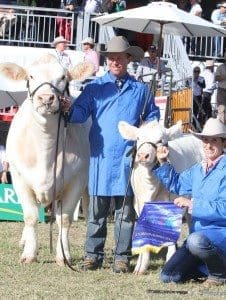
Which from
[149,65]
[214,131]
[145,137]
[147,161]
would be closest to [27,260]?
[147,161]

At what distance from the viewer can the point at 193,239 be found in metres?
7.57

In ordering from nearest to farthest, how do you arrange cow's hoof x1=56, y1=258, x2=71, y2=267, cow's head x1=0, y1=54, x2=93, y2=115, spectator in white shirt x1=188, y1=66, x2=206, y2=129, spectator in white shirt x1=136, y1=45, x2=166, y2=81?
cow's head x1=0, y1=54, x2=93, y2=115 < cow's hoof x1=56, y1=258, x2=71, y2=267 < spectator in white shirt x1=136, y1=45, x2=166, y2=81 < spectator in white shirt x1=188, y1=66, x2=206, y2=129

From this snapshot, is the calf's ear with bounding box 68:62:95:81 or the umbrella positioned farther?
the umbrella

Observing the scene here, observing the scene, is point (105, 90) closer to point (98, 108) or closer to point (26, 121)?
point (98, 108)

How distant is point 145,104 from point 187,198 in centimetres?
103

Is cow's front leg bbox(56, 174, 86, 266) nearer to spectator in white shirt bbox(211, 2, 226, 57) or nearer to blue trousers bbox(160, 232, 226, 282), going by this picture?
blue trousers bbox(160, 232, 226, 282)

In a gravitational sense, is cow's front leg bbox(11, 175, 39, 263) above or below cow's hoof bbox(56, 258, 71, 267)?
above

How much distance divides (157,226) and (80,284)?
0.83 metres

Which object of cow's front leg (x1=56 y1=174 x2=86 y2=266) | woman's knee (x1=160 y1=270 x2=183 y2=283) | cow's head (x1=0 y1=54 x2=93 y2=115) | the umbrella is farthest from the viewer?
the umbrella

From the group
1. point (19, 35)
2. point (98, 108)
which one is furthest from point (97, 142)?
point (19, 35)

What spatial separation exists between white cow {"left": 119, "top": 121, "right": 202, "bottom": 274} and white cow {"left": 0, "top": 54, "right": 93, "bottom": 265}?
24.1 inches

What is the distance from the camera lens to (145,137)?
8312 millimetres

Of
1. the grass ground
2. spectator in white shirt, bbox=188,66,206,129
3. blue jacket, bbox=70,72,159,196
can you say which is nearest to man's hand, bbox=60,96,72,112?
blue jacket, bbox=70,72,159,196

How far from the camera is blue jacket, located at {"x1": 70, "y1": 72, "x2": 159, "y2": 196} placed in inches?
329
